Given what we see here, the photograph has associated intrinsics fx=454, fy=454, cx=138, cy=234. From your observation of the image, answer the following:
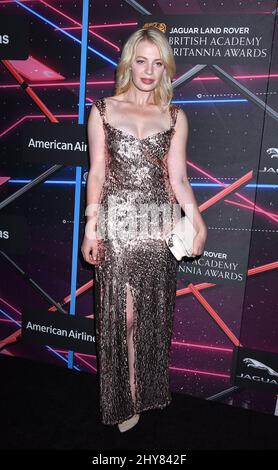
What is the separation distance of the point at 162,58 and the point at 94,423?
1987 millimetres

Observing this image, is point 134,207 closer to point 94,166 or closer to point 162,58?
point 94,166

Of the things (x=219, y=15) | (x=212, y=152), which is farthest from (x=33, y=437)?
(x=219, y=15)

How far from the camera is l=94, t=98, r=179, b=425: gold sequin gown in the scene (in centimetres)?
220

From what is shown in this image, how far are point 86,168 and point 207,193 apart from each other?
757 mm

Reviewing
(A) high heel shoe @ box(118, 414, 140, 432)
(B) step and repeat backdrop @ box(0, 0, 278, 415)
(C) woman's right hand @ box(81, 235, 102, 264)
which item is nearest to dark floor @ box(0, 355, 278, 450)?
(A) high heel shoe @ box(118, 414, 140, 432)

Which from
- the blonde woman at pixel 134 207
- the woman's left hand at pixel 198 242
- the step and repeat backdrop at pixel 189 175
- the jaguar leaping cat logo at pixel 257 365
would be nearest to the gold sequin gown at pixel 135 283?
the blonde woman at pixel 134 207

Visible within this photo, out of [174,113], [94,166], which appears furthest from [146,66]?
[94,166]

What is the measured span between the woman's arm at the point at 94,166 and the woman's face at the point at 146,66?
0.25 metres

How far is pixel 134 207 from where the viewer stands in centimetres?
222

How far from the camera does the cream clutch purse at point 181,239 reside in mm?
2227

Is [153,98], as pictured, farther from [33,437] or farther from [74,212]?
[33,437]

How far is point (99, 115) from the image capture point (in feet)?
7.18

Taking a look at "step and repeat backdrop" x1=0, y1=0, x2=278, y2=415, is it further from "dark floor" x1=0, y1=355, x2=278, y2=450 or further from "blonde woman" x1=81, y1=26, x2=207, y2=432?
"blonde woman" x1=81, y1=26, x2=207, y2=432

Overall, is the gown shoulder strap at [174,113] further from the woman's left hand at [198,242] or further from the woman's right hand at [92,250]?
the woman's right hand at [92,250]
